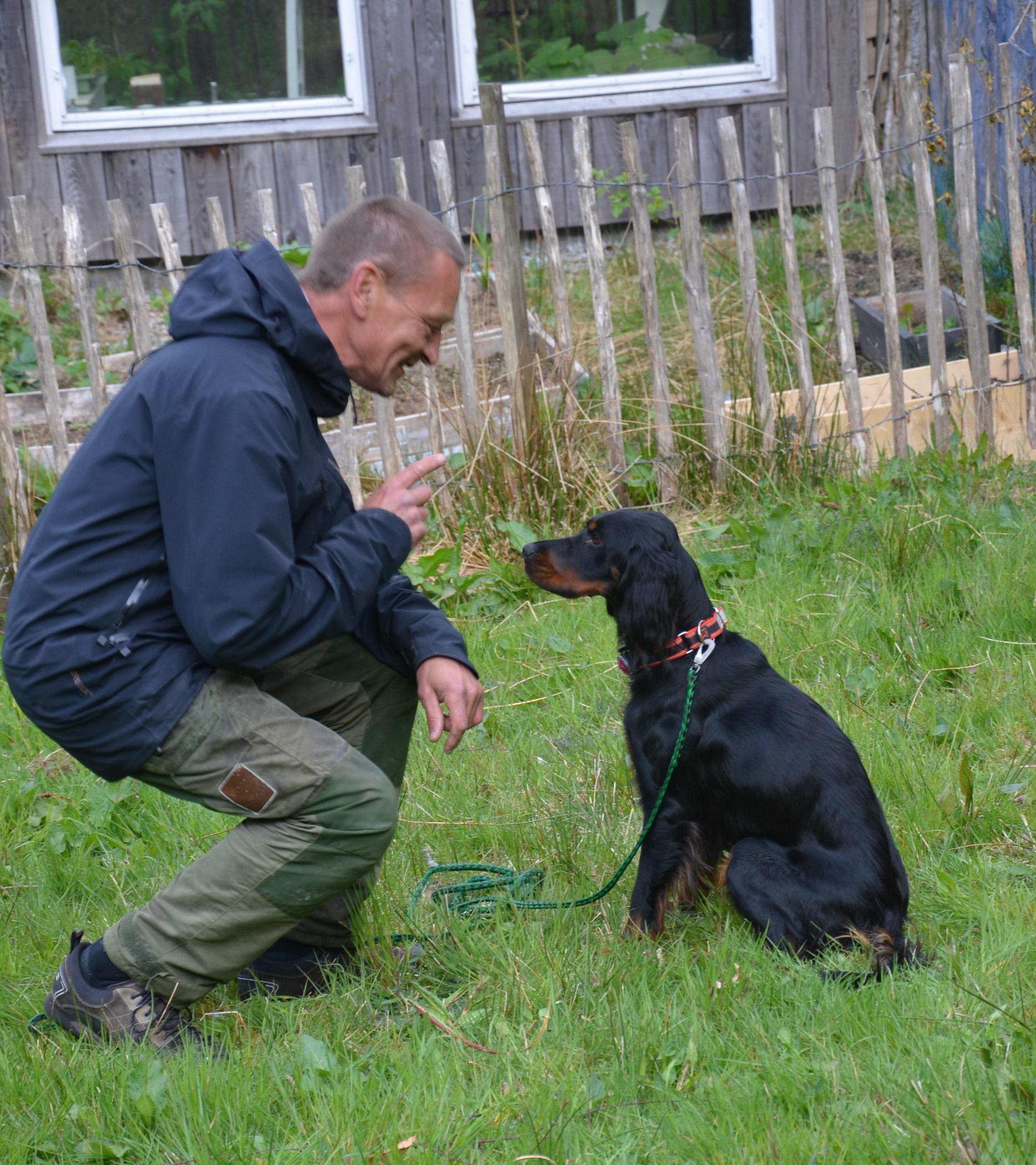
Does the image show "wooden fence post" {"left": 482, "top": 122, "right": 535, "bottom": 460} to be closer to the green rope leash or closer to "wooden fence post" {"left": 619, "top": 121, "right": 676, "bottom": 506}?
"wooden fence post" {"left": 619, "top": 121, "right": 676, "bottom": 506}

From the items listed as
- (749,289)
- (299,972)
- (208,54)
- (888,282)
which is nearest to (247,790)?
(299,972)

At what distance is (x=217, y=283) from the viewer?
241 cm

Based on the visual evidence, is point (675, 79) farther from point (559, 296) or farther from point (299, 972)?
point (299, 972)

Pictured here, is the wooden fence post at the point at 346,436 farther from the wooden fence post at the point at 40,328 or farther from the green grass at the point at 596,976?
the green grass at the point at 596,976

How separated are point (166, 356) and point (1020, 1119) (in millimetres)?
2033

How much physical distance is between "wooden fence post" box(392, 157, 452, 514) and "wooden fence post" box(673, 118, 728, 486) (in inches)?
48.5

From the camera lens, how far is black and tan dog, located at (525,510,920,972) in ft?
8.42

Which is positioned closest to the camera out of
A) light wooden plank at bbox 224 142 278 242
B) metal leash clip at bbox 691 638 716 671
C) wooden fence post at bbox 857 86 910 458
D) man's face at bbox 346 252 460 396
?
man's face at bbox 346 252 460 396

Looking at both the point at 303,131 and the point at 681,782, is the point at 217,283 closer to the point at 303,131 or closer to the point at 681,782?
the point at 681,782

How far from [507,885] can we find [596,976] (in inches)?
22.2

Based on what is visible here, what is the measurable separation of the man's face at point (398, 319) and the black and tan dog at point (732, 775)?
2.79 feet

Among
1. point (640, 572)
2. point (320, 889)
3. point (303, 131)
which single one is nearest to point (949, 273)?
point (303, 131)

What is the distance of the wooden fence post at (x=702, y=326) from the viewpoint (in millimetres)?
5363

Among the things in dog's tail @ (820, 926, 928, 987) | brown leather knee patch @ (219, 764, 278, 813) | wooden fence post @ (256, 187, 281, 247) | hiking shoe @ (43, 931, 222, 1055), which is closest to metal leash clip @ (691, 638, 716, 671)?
dog's tail @ (820, 926, 928, 987)
